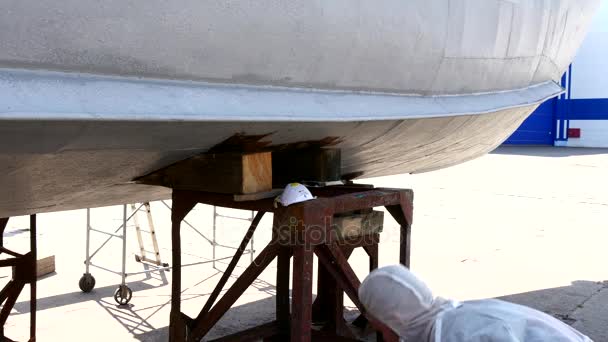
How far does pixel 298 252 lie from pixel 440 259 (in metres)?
3.70

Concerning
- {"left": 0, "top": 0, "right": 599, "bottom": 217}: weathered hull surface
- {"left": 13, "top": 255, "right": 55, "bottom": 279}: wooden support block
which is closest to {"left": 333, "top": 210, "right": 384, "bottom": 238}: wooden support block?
{"left": 0, "top": 0, "right": 599, "bottom": 217}: weathered hull surface

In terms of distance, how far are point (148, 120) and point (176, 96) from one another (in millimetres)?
109

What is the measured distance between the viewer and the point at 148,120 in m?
1.53

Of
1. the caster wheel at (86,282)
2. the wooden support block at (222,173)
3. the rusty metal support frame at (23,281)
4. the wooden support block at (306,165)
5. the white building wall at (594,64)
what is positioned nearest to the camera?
the wooden support block at (222,173)

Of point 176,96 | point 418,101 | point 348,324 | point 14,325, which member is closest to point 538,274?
point 348,324

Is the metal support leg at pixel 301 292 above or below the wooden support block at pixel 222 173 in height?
below

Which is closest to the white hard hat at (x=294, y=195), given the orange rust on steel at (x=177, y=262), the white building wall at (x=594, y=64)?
the orange rust on steel at (x=177, y=262)

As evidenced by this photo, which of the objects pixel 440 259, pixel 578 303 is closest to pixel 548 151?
pixel 440 259

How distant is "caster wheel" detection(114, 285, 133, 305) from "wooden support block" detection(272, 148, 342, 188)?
245 centimetres

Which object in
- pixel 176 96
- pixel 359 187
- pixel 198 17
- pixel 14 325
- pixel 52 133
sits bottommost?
pixel 14 325

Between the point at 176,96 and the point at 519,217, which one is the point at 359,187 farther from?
the point at 519,217

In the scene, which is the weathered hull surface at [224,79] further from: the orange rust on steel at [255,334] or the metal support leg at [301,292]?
the orange rust on steel at [255,334]

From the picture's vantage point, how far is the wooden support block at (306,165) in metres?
2.64

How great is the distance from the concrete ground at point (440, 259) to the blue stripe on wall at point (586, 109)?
279 inches
